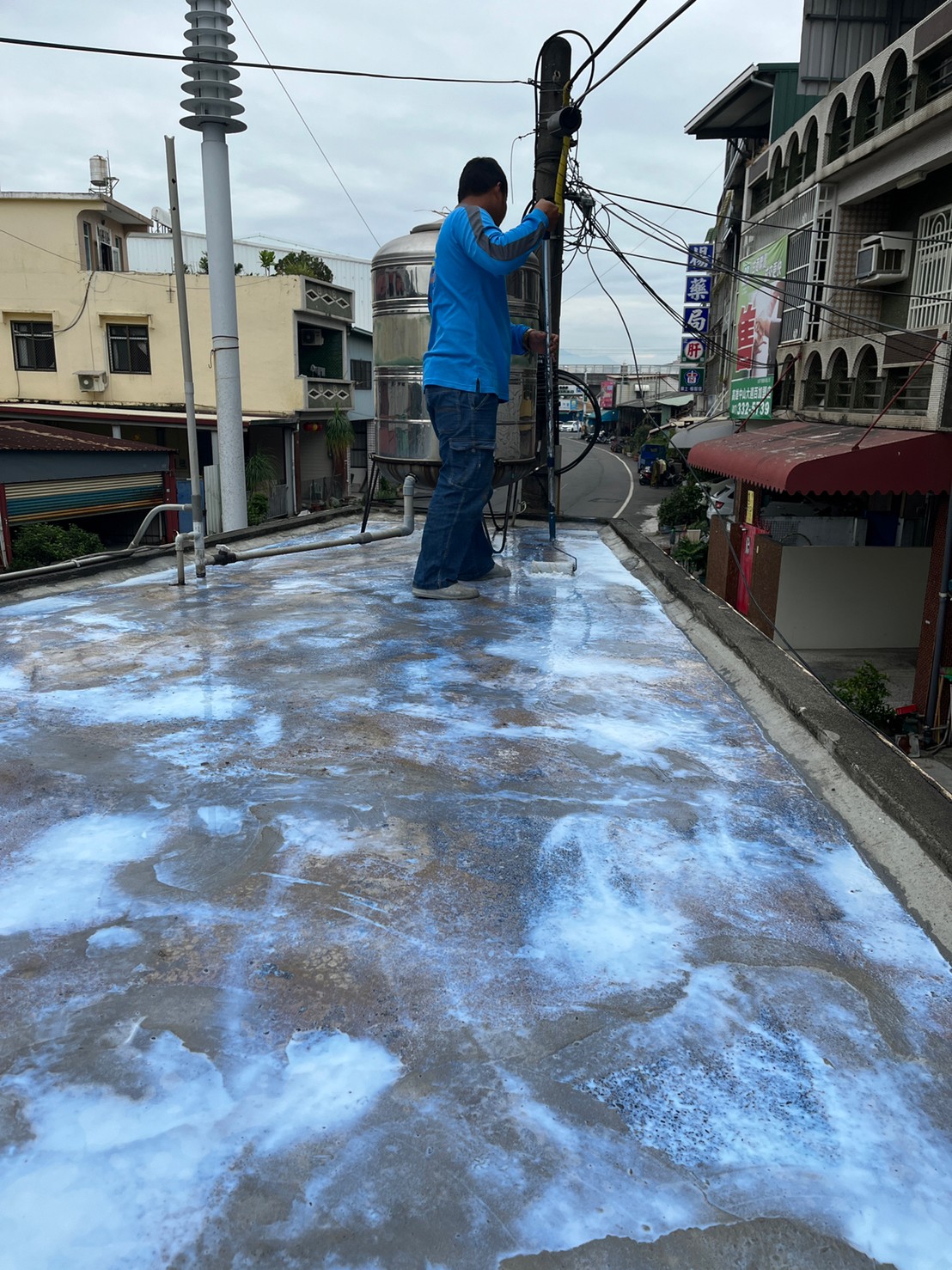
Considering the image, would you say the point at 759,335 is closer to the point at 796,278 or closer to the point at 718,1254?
the point at 796,278

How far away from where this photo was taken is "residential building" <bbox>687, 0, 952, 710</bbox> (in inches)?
448

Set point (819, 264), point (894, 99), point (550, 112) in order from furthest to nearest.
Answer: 1. point (819, 264)
2. point (894, 99)
3. point (550, 112)

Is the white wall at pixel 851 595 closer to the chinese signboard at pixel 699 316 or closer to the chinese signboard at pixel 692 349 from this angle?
the chinese signboard at pixel 699 316

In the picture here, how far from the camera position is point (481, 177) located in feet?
19.0

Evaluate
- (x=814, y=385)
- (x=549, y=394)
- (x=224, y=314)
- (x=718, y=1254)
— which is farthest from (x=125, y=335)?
(x=718, y=1254)

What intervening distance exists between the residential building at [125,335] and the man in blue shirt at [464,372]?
2509 centimetres

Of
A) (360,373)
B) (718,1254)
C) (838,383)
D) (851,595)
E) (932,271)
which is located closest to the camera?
(718,1254)

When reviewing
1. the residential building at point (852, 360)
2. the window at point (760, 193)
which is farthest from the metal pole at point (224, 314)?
the window at point (760, 193)

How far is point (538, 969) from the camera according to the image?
2203mm

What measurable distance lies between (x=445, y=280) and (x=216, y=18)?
511 inches

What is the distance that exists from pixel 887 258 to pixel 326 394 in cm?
2309

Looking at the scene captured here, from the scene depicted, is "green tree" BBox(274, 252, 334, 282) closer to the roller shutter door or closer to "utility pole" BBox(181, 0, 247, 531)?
the roller shutter door

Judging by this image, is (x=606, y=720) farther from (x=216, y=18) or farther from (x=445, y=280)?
(x=216, y=18)

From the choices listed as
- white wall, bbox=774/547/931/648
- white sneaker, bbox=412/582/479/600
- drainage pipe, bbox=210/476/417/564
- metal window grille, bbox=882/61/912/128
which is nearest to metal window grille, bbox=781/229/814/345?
metal window grille, bbox=882/61/912/128
